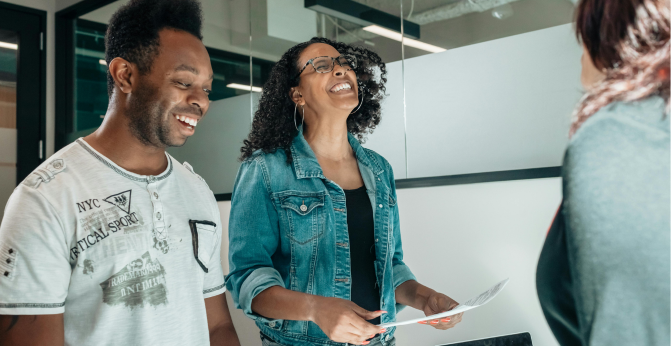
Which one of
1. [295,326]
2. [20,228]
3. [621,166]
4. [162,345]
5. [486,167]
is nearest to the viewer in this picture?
[621,166]

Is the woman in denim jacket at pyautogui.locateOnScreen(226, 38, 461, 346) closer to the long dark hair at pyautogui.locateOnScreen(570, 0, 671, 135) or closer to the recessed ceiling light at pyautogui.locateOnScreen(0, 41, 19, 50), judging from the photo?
the long dark hair at pyautogui.locateOnScreen(570, 0, 671, 135)

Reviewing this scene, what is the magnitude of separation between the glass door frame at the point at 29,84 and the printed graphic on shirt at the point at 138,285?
3.29 metres

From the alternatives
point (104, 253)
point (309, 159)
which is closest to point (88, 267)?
point (104, 253)

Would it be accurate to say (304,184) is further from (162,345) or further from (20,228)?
(20,228)

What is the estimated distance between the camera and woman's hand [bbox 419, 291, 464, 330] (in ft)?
3.85

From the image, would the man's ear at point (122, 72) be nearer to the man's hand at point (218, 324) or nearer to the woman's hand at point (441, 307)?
the man's hand at point (218, 324)

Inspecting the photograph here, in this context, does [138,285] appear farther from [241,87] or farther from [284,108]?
[241,87]

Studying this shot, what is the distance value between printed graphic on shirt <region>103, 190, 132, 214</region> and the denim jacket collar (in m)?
0.46

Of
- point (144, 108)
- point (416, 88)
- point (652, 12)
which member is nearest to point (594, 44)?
point (652, 12)

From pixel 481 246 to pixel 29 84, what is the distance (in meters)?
3.63

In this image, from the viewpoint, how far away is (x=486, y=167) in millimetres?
1874

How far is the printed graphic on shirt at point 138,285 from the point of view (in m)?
0.97

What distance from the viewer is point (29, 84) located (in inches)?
149

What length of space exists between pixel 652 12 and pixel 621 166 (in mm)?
144
